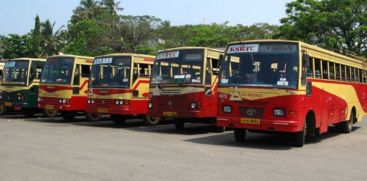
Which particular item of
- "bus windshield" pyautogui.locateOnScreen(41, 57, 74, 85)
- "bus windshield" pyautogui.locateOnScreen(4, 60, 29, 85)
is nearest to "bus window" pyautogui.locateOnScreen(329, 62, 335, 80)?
"bus windshield" pyautogui.locateOnScreen(41, 57, 74, 85)

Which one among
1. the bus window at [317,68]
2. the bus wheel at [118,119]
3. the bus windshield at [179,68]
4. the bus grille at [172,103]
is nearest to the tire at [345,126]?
the bus window at [317,68]

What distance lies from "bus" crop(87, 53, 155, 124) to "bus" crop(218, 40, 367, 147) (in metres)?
5.49

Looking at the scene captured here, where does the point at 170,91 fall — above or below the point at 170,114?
above

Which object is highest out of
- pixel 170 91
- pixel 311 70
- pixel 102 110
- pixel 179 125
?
pixel 311 70

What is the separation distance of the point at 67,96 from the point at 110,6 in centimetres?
5652

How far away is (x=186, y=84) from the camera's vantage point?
16.3 m

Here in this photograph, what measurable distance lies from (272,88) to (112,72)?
786 centimetres

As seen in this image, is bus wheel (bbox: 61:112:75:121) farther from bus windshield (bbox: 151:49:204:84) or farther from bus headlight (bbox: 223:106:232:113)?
bus headlight (bbox: 223:106:232:113)

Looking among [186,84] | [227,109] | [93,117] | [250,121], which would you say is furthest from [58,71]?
[250,121]

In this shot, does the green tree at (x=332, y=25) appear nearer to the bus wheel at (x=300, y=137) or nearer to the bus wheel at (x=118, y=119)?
the bus wheel at (x=118, y=119)

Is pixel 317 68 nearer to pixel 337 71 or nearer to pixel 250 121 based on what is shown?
pixel 337 71

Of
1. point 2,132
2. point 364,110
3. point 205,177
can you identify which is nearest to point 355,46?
point 364,110

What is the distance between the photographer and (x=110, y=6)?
2965 inches

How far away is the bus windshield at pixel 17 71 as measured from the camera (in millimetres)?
22438
